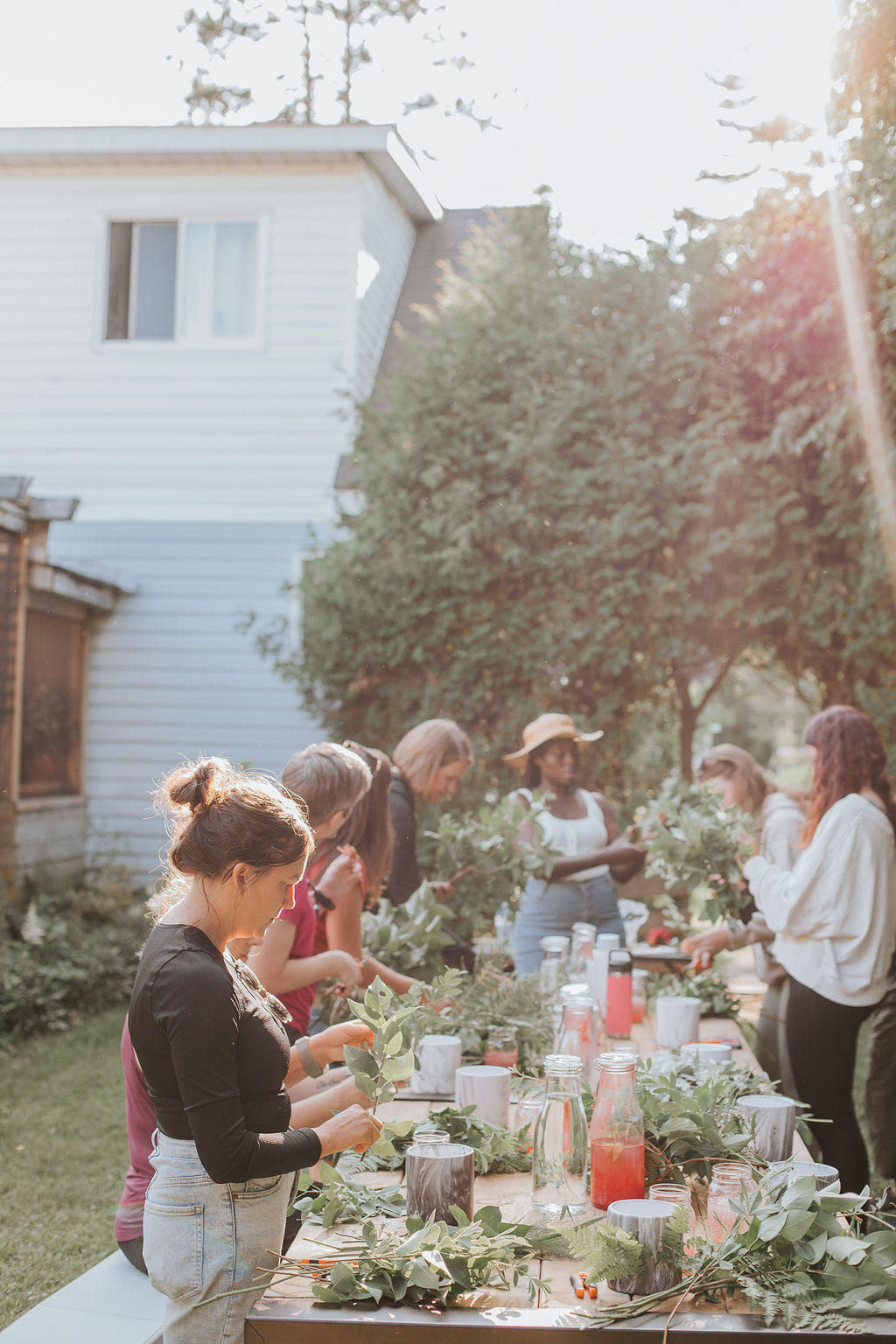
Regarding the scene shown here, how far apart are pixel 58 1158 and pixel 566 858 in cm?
278

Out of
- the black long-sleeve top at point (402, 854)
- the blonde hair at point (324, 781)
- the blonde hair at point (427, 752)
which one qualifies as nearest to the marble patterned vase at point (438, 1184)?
the blonde hair at point (324, 781)

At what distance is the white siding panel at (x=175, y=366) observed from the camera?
10398 millimetres

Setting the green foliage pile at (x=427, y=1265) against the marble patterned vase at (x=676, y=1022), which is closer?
the green foliage pile at (x=427, y=1265)

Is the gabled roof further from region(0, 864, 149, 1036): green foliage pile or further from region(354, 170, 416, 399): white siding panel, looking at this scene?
region(0, 864, 149, 1036): green foliage pile

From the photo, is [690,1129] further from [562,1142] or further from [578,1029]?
[578,1029]

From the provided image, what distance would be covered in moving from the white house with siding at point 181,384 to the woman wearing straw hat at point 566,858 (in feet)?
16.1

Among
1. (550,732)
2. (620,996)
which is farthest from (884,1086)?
(550,732)

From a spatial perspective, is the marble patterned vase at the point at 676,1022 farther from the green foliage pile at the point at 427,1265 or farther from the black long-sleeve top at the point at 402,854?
the green foliage pile at the point at 427,1265

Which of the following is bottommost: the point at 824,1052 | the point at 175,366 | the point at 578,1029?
the point at 824,1052

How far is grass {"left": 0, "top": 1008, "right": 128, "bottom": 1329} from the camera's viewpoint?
177 inches

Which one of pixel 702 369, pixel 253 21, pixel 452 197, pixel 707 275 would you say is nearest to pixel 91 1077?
pixel 702 369

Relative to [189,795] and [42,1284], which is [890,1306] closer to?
[189,795]

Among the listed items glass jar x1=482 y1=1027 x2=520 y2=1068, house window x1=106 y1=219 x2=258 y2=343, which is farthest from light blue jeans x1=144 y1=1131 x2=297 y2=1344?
house window x1=106 y1=219 x2=258 y2=343

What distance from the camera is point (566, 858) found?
5.27 m
